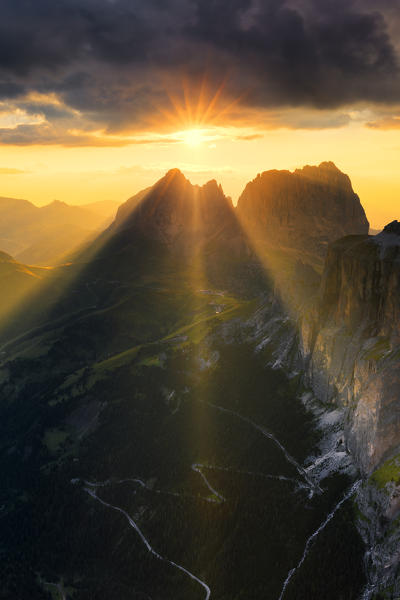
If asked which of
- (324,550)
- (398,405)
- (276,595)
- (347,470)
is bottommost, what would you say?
(276,595)

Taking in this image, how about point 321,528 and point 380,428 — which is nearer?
point 380,428

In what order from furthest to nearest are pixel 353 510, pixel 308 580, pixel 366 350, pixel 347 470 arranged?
pixel 366 350 < pixel 347 470 < pixel 353 510 < pixel 308 580

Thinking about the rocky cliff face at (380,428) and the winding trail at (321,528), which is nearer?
the rocky cliff face at (380,428)

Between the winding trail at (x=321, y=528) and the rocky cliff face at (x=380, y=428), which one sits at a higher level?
the rocky cliff face at (x=380, y=428)

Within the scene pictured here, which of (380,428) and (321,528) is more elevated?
(380,428)

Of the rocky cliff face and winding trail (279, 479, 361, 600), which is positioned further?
winding trail (279, 479, 361, 600)

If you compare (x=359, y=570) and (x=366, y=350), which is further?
(x=366, y=350)

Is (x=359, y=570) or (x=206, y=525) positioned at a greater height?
(x=359, y=570)

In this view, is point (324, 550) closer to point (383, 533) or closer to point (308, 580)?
point (308, 580)

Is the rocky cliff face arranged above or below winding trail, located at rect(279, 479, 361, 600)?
above

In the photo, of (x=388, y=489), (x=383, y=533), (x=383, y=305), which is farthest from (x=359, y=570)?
(x=383, y=305)

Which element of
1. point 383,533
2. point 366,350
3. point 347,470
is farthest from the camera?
point 366,350
